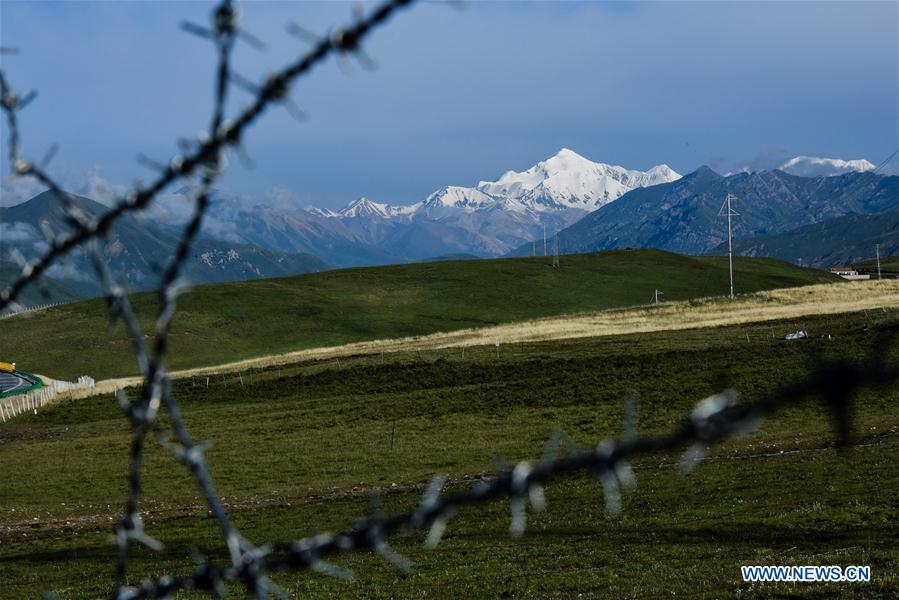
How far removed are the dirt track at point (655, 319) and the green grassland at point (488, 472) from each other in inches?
273

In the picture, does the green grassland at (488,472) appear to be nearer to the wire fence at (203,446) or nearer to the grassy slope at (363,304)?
the wire fence at (203,446)

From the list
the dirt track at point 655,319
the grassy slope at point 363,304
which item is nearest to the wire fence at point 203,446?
the dirt track at point 655,319

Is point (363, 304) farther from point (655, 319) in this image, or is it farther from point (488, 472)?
point (488, 472)

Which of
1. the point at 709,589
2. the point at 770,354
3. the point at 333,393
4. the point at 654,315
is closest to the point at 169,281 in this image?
the point at 709,589

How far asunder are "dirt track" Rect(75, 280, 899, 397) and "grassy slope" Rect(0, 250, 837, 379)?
2855 centimetres

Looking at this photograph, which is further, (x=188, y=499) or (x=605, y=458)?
(x=188, y=499)

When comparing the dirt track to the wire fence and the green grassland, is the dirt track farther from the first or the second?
the wire fence

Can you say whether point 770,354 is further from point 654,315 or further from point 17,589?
point 17,589

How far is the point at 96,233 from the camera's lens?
5.87 feet

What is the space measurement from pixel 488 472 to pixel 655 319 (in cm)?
5944

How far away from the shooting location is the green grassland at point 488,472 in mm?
20844

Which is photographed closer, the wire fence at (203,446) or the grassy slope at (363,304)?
the wire fence at (203,446)

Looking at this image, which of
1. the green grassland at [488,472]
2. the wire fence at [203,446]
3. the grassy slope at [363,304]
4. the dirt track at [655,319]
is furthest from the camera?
the grassy slope at [363,304]

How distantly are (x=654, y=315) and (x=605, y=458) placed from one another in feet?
329
